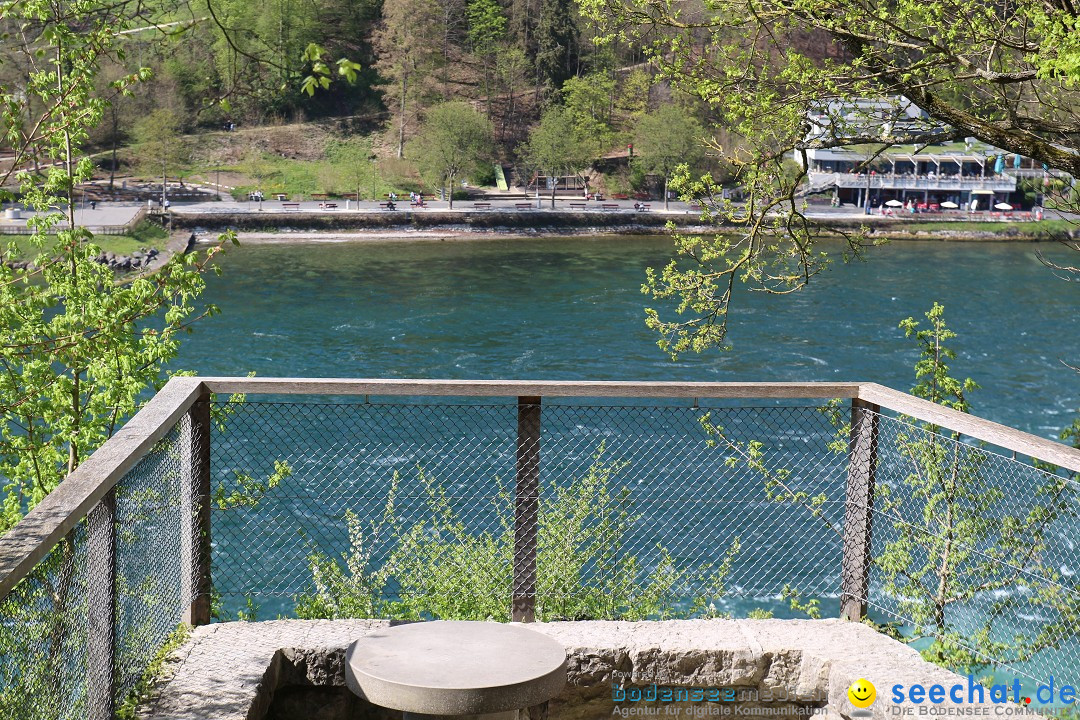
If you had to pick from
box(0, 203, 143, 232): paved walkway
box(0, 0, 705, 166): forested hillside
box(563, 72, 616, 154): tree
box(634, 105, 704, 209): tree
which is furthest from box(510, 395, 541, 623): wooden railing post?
box(563, 72, 616, 154): tree

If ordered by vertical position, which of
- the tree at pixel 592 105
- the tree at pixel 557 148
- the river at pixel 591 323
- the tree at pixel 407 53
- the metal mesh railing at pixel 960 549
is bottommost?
the river at pixel 591 323

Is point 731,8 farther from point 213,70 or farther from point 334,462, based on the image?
point 213,70

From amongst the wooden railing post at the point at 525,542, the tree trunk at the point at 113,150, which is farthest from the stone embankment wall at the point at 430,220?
the wooden railing post at the point at 525,542

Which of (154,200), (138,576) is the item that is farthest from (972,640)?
(154,200)

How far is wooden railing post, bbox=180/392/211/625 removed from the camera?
464cm

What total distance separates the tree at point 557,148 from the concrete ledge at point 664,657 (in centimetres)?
8485

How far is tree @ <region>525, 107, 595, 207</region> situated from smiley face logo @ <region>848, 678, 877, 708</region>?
3360 inches

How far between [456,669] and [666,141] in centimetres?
8940

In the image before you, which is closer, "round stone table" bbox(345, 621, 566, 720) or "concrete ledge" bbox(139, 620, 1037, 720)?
"round stone table" bbox(345, 621, 566, 720)

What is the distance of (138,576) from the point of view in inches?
157

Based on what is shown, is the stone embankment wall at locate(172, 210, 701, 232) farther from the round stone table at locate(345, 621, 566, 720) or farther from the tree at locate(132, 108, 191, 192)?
the round stone table at locate(345, 621, 566, 720)

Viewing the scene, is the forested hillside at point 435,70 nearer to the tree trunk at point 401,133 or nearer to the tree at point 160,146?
the tree trunk at point 401,133

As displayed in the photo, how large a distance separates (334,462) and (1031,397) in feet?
61.8

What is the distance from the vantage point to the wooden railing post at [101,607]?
3377 millimetres
